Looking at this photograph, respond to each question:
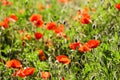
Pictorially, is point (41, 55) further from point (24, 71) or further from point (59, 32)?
point (24, 71)

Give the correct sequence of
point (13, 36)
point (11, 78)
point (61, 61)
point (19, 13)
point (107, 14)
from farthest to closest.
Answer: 1. point (19, 13)
2. point (13, 36)
3. point (107, 14)
4. point (11, 78)
5. point (61, 61)

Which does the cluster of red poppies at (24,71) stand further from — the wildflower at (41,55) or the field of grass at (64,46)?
the wildflower at (41,55)

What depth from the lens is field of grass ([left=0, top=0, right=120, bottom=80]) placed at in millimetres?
3521

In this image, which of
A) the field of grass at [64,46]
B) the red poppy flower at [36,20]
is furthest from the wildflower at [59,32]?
the red poppy flower at [36,20]

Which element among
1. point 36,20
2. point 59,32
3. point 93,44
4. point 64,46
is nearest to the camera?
point 93,44

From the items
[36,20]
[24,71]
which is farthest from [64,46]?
[24,71]

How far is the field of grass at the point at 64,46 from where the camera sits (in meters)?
3.52

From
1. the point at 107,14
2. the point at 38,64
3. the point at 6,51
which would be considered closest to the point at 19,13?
the point at 6,51

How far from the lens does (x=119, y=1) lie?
4062 mm

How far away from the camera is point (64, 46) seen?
4141 mm

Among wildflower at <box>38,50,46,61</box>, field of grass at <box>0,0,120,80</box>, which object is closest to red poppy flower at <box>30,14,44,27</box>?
field of grass at <box>0,0,120,80</box>

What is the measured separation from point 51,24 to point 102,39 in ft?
1.83

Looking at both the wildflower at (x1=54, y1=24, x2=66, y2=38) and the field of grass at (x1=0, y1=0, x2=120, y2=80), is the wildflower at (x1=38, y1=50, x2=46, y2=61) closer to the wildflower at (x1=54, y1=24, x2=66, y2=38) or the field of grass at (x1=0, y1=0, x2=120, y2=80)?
the field of grass at (x1=0, y1=0, x2=120, y2=80)

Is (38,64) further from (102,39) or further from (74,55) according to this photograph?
(102,39)
